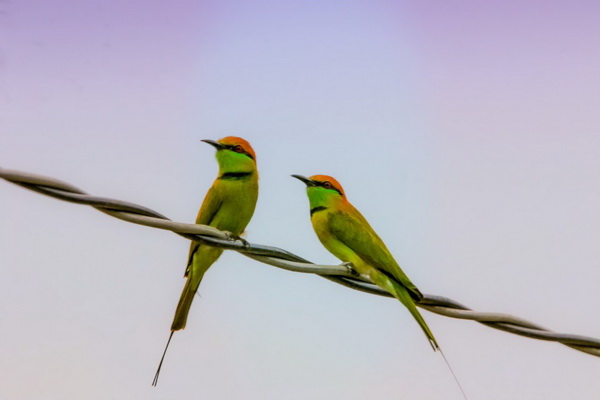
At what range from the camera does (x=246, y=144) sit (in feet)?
12.9

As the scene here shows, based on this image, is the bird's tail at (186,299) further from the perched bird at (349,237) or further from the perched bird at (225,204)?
the perched bird at (349,237)

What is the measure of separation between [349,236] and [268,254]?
3.95 ft

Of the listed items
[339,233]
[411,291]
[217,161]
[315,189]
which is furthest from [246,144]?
[411,291]

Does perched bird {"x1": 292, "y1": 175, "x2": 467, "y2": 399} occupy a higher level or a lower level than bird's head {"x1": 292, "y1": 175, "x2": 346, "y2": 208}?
lower

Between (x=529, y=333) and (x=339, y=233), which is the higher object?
(x=339, y=233)

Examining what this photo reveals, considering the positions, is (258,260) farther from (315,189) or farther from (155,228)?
(315,189)

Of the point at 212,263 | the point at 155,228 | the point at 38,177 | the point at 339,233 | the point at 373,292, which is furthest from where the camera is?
the point at 339,233

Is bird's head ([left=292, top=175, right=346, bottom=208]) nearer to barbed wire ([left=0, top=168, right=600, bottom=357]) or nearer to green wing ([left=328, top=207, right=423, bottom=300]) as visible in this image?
green wing ([left=328, top=207, right=423, bottom=300])

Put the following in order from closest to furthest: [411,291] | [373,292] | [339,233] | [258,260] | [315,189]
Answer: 1. [258,260]
2. [373,292]
3. [411,291]
4. [339,233]
5. [315,189]

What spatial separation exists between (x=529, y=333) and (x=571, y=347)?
202 millimetres

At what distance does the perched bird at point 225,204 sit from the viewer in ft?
11.3

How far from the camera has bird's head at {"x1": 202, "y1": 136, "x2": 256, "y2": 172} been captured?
12.5 feet

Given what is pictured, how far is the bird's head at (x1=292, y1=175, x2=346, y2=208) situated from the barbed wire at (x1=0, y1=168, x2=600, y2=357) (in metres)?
1.18

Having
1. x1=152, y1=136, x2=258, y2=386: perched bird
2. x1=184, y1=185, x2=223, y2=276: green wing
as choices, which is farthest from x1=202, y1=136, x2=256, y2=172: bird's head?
x1=184, y1=185, x2=223, y2=276: green wing
